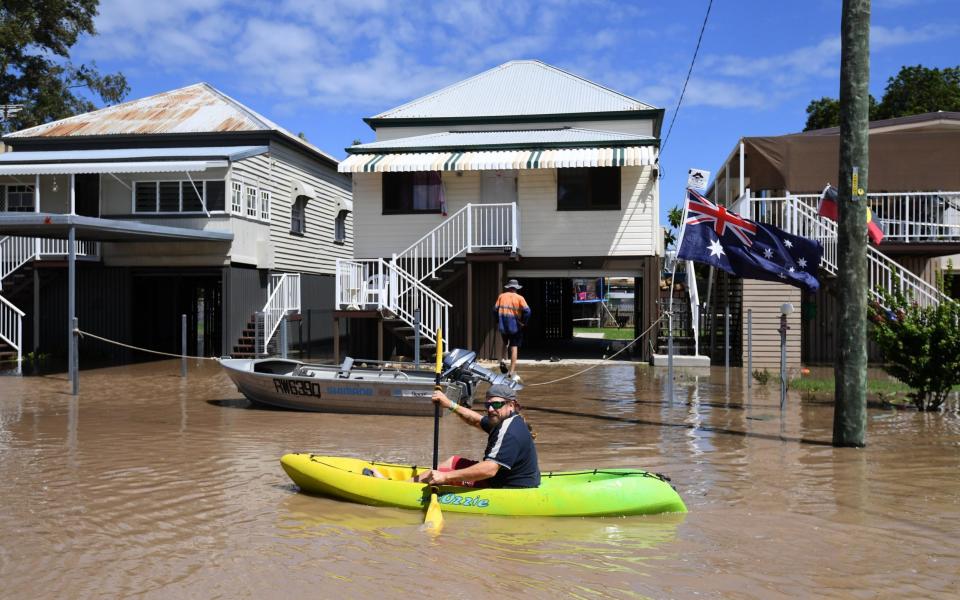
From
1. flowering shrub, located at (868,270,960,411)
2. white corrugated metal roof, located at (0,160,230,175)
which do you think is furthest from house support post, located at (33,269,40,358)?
flowering shrub, located at (868,270,960,411)

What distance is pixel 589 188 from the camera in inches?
866

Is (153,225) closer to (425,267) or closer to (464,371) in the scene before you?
(425,267)

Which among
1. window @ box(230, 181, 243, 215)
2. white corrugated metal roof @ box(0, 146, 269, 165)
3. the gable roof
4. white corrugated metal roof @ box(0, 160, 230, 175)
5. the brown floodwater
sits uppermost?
the gable roof

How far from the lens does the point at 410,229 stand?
74.2ft

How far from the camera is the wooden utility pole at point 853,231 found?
1013cm

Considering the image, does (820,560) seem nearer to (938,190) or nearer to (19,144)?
(938,190)

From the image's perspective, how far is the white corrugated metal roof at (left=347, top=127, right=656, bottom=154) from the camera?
21219mm

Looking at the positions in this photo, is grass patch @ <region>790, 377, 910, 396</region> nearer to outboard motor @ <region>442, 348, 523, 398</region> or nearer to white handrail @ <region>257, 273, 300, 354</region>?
outboard motor @ <region>442, 348, 523, 398</region>

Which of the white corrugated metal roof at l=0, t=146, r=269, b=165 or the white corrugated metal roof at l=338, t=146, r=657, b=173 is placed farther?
the white corrugated metal roof at l=0, t=146, r=269, b=165

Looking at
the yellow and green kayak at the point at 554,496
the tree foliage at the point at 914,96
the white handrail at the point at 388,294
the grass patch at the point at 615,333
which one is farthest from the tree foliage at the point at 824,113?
the yellow and green kayak at the point at 554,496

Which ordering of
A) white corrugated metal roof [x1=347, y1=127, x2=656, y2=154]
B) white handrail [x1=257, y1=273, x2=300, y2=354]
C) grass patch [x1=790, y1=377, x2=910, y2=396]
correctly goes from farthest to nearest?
white handrail [x1=257, y1=273, x2=300, y2=354], white corrugated metal roof [x1=347, y1=127, x2=656, y2=154], grass patch [x1=790, y1=377, x2=910, y2=396]

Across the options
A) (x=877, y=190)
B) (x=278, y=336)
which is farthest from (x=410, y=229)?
(x=877, y=190)

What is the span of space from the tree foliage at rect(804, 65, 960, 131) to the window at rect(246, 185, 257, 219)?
27593mm

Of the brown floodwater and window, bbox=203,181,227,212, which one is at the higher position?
window, bbox=203,181,227,212
